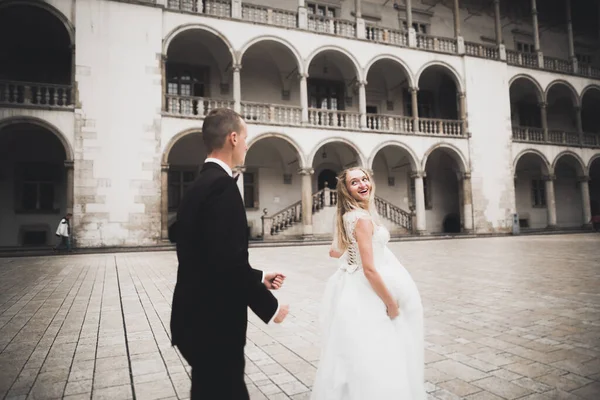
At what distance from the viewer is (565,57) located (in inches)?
1144

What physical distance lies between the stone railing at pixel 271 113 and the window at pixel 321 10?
7.13 m

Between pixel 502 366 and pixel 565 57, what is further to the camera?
pixel 565 57

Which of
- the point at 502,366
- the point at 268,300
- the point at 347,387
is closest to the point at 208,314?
the point at 268,300

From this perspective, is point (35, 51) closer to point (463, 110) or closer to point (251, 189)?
point (251, 189)

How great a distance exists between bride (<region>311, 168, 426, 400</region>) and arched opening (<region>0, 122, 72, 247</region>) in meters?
18.1

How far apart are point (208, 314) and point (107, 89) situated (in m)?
16.4

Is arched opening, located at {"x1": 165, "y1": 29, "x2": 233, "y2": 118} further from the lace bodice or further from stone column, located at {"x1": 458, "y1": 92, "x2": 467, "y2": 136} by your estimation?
the lace bodice

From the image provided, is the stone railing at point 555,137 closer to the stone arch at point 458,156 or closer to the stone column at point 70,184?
the stone arch at point 458,156

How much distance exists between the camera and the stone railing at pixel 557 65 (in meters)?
25.1

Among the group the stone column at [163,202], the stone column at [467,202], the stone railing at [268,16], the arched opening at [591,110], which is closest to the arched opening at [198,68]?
the stone railing at [268,16]

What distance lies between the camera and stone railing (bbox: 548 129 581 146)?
24612 millimetres

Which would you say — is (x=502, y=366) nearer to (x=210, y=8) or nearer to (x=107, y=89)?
(x=107, y=89)

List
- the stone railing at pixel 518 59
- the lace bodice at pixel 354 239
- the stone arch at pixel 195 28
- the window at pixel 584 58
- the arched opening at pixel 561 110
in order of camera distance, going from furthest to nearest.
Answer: the window at pixel 584 58, the arched opening at pixel 561 110, the stone railing at pixel 518 59, the stone arch at pixel 195 28, the lace bodice at pixel 354 239

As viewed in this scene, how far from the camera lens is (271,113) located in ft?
59.1
